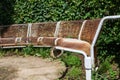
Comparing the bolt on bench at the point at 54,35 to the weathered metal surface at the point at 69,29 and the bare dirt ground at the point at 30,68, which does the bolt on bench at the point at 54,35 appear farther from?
the bare dirt ground at the point at 30,68

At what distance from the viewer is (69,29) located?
274 inches

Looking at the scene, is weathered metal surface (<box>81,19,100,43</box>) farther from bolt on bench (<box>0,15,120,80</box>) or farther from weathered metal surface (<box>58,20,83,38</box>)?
weathered metal surface (<box>58,20,83,38</box>)

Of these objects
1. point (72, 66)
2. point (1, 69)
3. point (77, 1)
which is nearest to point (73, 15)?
point (77, 1)

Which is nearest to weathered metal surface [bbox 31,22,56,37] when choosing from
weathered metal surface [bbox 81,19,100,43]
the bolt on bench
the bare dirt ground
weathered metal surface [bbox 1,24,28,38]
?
the bolt on bench

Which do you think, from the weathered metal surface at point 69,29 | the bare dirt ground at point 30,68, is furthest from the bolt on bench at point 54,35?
the bare dirt ground at point 30,68

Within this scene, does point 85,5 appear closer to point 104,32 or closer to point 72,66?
point 104,32

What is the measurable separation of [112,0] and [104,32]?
2.40 ft

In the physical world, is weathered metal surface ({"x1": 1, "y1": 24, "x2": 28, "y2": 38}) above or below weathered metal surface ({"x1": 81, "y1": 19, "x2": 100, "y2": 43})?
below

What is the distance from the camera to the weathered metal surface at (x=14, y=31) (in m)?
7.95

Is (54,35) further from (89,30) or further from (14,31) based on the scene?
(89,30)

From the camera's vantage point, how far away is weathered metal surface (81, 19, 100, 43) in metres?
5.61

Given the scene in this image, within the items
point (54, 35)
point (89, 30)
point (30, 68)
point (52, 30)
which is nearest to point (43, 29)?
point (52, 30)

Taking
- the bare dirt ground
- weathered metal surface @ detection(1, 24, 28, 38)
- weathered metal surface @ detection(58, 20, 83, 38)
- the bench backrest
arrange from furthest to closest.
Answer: weathered metal surface @ detection(1, 24, 28, 38)
weathered metal surface @ detection(58, 20, 83, 38)
the bench backrest
the bare dirt ground

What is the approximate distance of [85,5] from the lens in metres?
7.23
